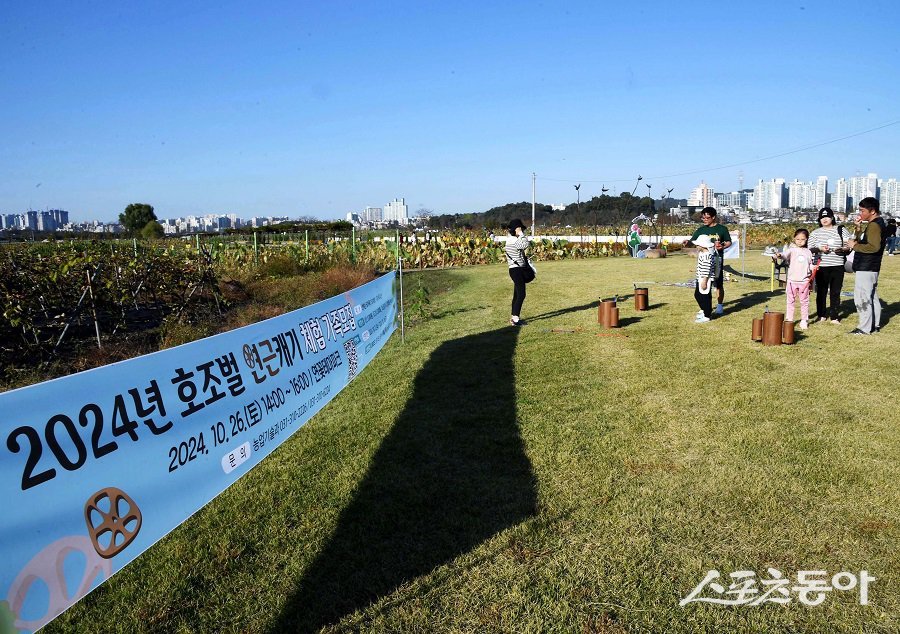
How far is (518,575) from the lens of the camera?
141 inches

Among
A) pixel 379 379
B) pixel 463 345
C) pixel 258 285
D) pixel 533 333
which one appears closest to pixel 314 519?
pixel 379 379

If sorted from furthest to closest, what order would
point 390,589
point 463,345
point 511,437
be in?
1. point 463,345
2. point 511,437
3. point 390,589

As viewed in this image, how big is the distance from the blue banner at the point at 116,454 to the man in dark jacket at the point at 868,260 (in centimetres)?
844

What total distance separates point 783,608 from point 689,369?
16.8 ft

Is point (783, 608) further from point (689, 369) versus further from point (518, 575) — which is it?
point (689, 369)

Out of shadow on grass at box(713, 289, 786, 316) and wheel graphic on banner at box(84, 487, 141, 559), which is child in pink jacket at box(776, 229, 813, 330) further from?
wheel graphic on banner at box(84, 487, 141, 559)

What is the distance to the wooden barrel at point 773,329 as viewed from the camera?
29.9ft

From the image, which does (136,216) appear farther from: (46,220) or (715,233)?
(715,233)

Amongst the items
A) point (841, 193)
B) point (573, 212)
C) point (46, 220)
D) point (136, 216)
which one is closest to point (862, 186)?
point (841, 193)

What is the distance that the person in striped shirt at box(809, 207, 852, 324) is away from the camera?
1001 cm

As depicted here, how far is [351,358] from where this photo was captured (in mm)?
7316

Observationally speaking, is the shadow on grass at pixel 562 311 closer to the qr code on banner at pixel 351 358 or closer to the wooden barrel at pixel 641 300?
the wooden barrel at pixel 641 300

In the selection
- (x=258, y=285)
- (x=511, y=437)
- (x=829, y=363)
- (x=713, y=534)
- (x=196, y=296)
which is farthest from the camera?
(x=258, y=285)

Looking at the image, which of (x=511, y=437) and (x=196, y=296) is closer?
(x=511, y=437)
